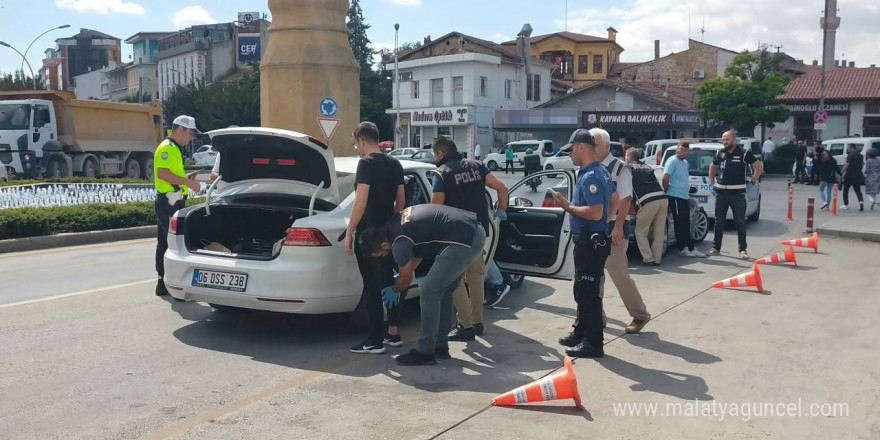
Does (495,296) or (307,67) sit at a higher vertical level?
(307,67)

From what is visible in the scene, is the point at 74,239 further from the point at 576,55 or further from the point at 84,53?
the point at 84,53

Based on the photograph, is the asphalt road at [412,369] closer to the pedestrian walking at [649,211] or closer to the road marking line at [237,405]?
the road marking line at [237,405]

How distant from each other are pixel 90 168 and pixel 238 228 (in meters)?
23.0

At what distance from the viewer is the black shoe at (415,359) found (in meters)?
6.07

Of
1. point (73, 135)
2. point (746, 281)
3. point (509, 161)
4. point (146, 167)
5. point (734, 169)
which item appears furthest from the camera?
point (509, 161)

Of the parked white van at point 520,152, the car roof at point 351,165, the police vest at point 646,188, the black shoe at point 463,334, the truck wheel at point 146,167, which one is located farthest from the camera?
the parked white van at point 520,152

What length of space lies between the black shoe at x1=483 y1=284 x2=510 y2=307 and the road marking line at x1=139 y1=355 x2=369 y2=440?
2434 mm

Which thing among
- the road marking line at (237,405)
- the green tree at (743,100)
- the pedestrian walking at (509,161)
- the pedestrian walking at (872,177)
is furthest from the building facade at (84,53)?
the road marking line at (237,405)

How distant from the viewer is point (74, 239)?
13164 mm

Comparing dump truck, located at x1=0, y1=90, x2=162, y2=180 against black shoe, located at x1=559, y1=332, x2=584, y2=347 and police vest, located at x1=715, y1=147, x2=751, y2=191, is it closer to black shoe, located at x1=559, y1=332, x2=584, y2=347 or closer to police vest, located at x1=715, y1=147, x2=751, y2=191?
police vest, located at x1=715, y1=147, x2=751, y2=191

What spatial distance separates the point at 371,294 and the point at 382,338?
383 millimetres

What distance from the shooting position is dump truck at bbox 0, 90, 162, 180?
25.1m

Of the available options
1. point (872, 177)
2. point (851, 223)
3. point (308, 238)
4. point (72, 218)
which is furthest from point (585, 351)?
point (872, 177)

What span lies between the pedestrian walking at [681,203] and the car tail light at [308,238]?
23.1 feet
